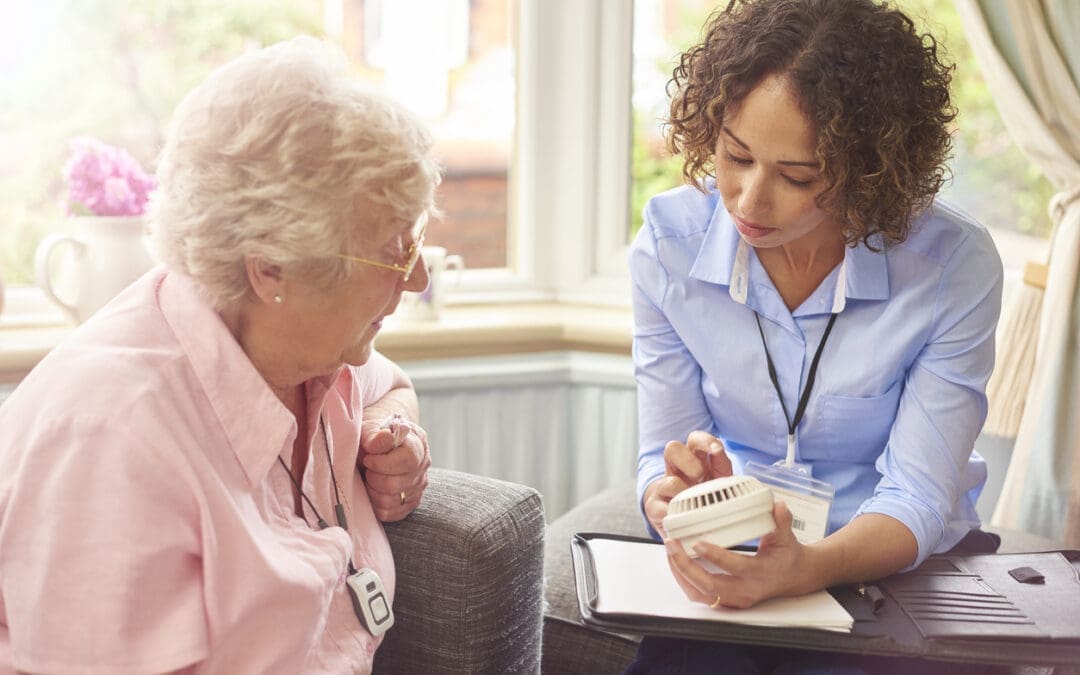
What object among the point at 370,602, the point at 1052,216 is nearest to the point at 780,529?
the point at 370,602

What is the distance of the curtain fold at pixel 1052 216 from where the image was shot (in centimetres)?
235

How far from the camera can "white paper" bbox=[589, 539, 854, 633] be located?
130 cm

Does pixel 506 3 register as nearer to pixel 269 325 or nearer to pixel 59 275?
pixel 59 275

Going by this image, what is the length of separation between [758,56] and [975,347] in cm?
51

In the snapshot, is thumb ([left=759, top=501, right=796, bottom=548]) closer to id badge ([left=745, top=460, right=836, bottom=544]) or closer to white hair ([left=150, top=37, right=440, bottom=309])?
id badge ([left=745, top=460, right=836, bottom=544])

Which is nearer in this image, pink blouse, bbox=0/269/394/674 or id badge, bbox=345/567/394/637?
pink blouse, bbox=0/269/394/674

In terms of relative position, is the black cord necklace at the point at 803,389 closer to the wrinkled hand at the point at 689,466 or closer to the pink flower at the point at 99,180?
→ the wrinkled hand at the point at 689,466

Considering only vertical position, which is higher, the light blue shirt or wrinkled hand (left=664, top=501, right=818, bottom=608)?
the light blue shirt

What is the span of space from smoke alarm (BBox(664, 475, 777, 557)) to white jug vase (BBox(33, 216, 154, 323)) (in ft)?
4.82

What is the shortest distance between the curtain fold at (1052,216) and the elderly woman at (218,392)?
5.25ft

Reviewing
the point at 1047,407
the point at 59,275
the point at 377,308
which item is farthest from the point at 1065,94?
the point at 59,275

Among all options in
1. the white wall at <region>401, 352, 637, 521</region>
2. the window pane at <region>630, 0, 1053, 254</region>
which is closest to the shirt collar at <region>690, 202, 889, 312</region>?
the window pane at <region>630, 0, 1053, 254</region>

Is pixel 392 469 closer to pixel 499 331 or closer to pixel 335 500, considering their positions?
pixel 335 500

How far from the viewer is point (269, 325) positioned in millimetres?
1273
